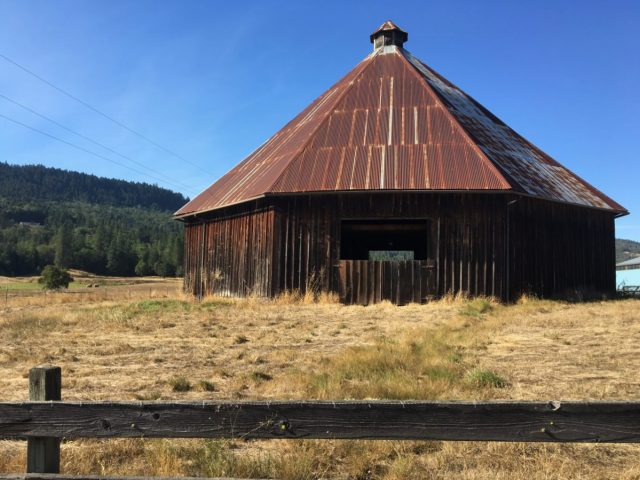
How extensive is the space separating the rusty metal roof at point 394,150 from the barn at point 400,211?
0.22ft

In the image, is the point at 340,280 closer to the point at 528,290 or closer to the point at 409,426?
the point at 528,290

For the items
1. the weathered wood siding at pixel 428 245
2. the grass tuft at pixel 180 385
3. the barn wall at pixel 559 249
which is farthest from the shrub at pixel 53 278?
the grass tuft at pixel 180 385

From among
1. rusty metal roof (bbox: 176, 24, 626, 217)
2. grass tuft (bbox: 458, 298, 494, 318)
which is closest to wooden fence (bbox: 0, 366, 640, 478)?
grass tuft (bbox: 458, 298, 494, 318)

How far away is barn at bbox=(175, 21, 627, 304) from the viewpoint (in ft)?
56.2

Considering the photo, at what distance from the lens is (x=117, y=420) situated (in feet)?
11.4

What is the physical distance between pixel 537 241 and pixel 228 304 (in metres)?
10.9

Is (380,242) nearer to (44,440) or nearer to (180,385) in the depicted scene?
(180,385)

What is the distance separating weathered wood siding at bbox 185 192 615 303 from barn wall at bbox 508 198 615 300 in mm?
37

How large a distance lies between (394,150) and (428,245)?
356 cm

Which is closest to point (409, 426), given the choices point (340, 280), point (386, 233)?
point (340, 280)

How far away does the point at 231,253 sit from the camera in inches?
797

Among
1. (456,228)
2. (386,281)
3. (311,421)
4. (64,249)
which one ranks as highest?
(456,228)

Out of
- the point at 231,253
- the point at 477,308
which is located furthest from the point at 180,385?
the point at 231,253

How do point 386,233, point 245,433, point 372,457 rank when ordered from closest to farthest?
point 245,433 → point 372,457 → point 386,233
